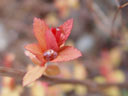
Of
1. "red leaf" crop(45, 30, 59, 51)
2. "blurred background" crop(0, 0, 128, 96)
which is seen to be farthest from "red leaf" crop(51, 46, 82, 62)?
"blurred background" crop(0, 0, 128, 96)

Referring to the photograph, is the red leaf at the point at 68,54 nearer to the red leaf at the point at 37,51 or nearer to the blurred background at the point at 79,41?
the red leaf at the point at 37,51

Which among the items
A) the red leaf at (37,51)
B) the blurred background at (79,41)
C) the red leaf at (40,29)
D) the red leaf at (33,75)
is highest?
the blurred background at (79,41)

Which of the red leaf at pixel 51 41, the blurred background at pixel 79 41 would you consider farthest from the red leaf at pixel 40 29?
the blurred background at pixel 79 41

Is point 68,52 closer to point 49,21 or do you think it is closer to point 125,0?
point 125,0

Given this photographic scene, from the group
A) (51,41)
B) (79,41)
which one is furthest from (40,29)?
(79,41)

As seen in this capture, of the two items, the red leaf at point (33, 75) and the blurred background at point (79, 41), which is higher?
the blurred background at point (79, 41)

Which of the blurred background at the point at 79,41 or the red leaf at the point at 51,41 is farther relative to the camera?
the blurred background at the point at 79,41

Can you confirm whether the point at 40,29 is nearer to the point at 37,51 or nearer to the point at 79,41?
the point at 37,51
